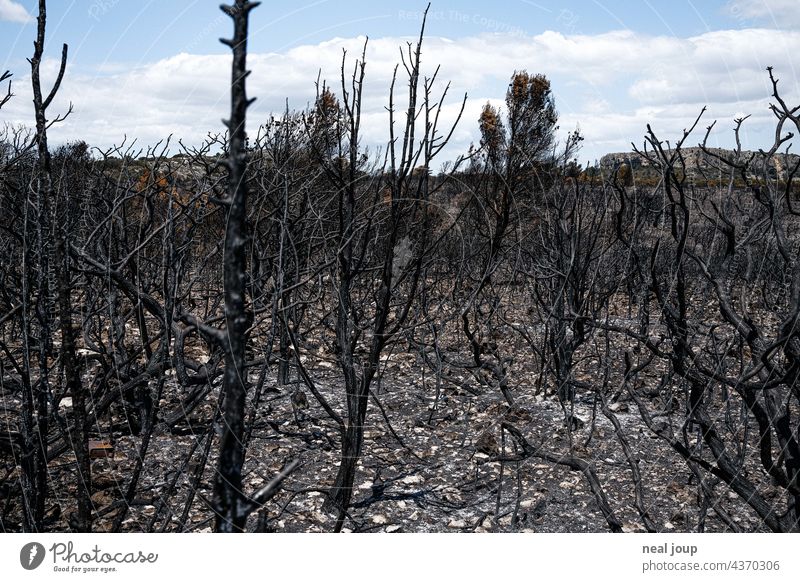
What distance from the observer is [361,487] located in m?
4.36

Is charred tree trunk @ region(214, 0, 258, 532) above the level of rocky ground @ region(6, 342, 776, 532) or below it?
above

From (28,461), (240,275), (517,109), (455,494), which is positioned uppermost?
(517,109)

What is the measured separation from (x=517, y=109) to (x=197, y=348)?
4.71 meters

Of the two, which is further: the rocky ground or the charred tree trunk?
the rocky ground

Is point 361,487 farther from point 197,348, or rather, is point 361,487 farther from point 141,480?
point 197,348

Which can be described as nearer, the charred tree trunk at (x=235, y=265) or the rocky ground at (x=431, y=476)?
the charred tree trunk at (x=235, y=265)

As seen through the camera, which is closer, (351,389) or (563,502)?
(351,389)

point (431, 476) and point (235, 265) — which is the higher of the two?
point (235, 265)

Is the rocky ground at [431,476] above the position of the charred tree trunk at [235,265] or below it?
below

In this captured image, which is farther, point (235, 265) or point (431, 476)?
point (431, 476)

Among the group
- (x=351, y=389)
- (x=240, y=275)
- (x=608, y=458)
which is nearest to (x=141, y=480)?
(x=351, y=389)
